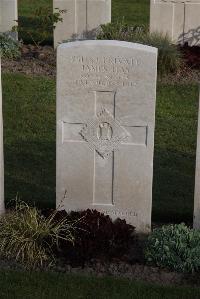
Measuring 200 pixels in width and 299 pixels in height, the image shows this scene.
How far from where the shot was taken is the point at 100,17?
1494 cm

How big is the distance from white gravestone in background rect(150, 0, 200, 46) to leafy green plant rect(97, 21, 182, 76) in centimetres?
32

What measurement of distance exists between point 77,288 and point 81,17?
905cm

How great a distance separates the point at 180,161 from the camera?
32.7 feet

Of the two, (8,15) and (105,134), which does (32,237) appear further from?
(8,15)

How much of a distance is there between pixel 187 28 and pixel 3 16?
3.41 m

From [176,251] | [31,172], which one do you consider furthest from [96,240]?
[31,172]

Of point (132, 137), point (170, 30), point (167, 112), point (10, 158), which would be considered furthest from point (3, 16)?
point (132, 137)

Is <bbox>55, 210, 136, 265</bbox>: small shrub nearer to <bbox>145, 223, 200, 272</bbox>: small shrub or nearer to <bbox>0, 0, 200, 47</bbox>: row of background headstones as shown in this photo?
<bbox>145, 223, 200, 272</bbox>: small shrub

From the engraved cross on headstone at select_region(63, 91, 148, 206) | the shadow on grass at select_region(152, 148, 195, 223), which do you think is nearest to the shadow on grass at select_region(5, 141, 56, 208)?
the engraved cross on headstone at select_region(63, 91, 148, 206)

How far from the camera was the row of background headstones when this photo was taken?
14.9 metres

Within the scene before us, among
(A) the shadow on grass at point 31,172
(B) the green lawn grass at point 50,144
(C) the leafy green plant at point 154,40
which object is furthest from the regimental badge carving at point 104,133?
(C) the leafy green plant at point 154,40

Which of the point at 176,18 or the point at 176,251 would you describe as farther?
the point at 176,18

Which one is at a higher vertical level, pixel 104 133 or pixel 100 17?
pixel 100 17

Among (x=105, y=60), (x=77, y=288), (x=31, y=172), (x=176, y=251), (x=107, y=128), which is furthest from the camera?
(x=31, y=172)
